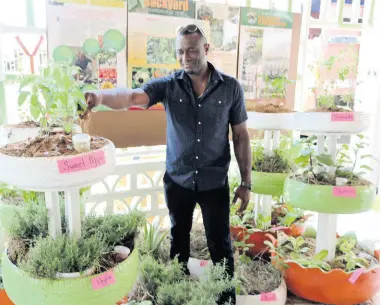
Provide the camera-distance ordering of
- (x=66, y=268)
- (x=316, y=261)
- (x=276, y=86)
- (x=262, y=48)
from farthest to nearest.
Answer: (x=262, y=48)
(x=276, y=86)
(x=316, y=261)
(x=66, y=268)

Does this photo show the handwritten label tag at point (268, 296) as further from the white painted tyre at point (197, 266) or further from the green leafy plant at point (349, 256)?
the green leafy plant at point (349, 256)

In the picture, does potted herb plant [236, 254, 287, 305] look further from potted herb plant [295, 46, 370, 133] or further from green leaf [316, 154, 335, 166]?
potted herb plant [295, 46, 370, 133]

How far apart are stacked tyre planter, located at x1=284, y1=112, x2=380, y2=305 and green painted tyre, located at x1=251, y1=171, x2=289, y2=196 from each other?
0.73ft

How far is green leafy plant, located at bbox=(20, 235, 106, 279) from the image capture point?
1055 mm

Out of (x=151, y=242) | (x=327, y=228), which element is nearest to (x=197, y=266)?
(x=151, y=242)

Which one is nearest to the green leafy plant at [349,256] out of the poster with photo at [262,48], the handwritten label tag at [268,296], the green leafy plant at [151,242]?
the handwritten label tag at [268,296]

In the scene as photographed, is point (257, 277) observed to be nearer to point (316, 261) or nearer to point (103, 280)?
point (316, 261)

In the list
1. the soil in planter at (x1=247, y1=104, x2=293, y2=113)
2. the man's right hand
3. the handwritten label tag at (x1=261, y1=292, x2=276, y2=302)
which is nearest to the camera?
the man's right hand

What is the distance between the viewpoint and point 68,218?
1188 mm

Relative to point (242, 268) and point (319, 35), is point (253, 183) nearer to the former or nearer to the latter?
point (242, 268)

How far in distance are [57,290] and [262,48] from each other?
2184mm

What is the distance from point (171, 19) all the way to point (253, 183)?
3.87 ft

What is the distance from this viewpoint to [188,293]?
157cm

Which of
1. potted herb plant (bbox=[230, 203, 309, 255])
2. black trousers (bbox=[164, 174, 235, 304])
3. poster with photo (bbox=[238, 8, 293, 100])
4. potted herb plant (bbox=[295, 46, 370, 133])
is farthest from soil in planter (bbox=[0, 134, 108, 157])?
poster with photo (bbox=[238, 8, 293, 100])
